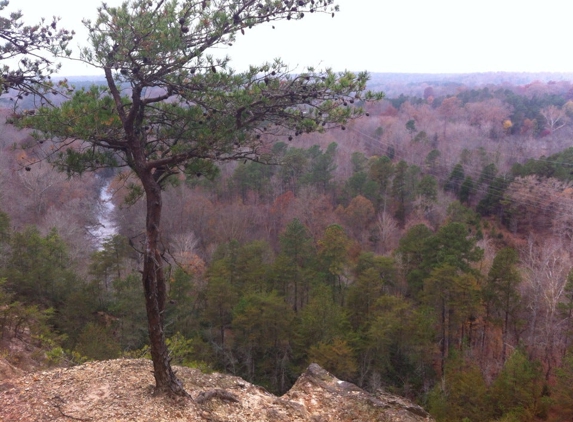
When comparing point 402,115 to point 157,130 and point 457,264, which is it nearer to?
point 457,264

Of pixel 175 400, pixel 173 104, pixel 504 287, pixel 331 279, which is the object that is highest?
pixel 173 104

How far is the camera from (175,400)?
498cm

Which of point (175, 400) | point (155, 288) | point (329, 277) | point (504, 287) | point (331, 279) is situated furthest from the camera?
point (331, 279)

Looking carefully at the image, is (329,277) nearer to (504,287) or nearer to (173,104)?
(504,287)

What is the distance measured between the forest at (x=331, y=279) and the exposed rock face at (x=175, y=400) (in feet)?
4.09

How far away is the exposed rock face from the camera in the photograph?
4672 millimetres

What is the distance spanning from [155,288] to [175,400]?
4.44 ft

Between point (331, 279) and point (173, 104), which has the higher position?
point (173, 104)

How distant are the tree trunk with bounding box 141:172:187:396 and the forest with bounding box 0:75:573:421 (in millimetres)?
204

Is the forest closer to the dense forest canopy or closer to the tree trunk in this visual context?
the dense forest canopy

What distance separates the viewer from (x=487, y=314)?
62.7 feet

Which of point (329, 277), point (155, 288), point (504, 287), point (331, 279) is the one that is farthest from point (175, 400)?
point (331, 279)

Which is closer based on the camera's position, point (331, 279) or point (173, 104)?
point (173, 104)

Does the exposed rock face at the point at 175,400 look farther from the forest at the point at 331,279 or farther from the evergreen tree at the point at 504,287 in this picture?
the evergreen tree at the point at 504,287
